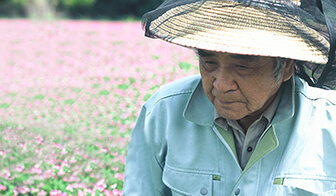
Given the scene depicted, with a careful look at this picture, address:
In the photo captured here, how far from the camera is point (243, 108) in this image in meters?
1.86

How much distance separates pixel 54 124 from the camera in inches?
197

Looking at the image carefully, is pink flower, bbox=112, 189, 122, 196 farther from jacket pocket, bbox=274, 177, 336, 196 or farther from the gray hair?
the gray hair

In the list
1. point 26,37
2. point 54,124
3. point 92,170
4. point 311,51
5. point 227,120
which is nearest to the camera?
point 311,51

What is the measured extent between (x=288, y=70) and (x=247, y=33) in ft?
1.17

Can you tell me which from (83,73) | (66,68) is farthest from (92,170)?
(66,68)

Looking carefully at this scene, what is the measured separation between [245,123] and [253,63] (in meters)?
0.38

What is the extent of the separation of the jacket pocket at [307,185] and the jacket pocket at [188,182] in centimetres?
30

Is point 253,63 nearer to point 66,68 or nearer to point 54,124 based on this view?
point 54,124

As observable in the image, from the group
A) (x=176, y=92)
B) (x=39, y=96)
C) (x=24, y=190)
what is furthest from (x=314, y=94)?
(x=39, y=96)

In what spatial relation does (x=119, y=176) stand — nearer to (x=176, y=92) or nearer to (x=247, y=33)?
(x=176, y=92)

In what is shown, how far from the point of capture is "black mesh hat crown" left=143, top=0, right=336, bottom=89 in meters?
1.67

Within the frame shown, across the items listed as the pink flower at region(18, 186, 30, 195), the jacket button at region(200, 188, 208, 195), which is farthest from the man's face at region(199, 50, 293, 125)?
the pink flower at region(18, 186, 30, 195)

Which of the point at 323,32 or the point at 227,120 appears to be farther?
the point at 227,120

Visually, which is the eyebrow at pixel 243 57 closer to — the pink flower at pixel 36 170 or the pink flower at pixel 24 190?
the pink flower at pixel 24 190
